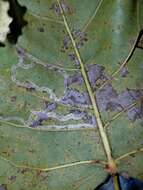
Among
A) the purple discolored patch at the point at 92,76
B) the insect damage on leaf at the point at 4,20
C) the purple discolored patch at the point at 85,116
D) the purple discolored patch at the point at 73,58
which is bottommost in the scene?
the purple discolored patch at the point at 85,116

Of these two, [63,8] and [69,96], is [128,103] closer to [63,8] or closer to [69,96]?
[69,96]

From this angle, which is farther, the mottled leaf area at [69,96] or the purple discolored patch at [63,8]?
the purple discolored patch at [63,8]

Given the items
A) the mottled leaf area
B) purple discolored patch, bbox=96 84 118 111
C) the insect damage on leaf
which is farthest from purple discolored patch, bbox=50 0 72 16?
purple discolored patch, bbox=96 84 118 111

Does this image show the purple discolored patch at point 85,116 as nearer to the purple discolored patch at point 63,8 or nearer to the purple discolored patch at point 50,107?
the purple discolored patch at point 50,107

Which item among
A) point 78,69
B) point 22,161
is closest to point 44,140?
point 22,161

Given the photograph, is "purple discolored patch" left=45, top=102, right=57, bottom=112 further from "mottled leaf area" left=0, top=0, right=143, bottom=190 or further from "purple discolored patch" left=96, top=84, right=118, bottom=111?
"purple discolored patch" left=96, top=84, right=118, bottom=111

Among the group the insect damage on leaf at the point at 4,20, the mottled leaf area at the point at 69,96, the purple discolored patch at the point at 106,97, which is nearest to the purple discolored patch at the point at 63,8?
the mottled leaf area at the point at 69,96
